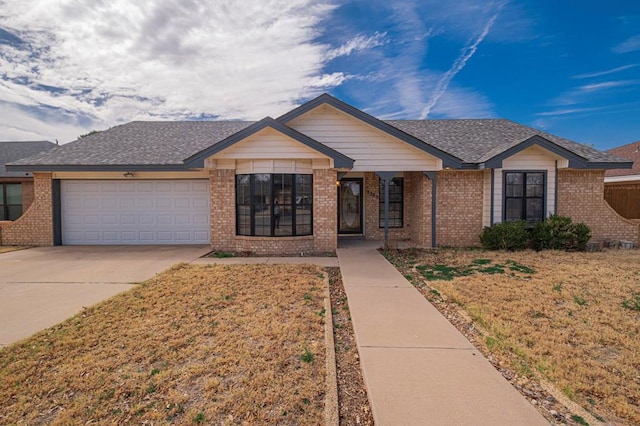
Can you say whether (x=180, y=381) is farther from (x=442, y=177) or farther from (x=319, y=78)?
(x=319, y=78)

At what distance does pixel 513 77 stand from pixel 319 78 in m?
13.3

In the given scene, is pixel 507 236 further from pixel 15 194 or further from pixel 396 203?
pixel 15 194

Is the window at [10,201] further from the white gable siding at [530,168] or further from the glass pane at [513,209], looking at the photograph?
the glass pane at [513,209]

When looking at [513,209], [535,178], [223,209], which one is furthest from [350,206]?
[535,178]

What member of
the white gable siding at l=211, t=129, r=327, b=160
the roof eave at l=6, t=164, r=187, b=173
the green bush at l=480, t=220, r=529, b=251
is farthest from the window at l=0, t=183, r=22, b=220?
the green bush at l=480, t=220, r=529, b=251

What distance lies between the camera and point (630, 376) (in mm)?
3254

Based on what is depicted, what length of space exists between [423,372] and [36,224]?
14334 mm

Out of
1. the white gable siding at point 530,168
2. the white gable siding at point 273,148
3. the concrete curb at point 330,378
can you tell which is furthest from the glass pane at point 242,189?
the white gable siding at point 530,168

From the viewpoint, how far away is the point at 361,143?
34.4ft

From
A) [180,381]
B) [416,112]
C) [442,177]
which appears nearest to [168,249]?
[180,381]

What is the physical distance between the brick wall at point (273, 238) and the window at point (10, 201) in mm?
10972

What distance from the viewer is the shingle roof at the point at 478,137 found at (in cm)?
1103

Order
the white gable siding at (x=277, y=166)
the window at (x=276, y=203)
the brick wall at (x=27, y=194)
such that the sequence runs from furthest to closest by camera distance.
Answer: the brick wall at (x=27, y=194), the window at (x=276, y=203), the white gable siding at (x=277, y=166)

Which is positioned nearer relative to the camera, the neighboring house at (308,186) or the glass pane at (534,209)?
the neighboring house at (308,186)
